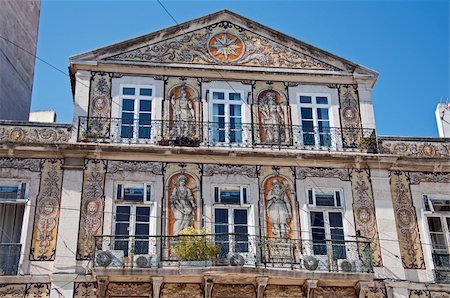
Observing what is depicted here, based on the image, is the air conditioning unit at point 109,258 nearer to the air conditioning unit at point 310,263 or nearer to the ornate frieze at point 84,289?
the ornate frieze at point 84,289

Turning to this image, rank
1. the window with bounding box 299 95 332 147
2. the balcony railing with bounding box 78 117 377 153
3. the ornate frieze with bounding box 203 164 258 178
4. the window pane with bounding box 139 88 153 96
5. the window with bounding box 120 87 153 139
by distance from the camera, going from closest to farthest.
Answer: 1. the ornate frieze with bounding box 203 164 258 178
2. the balcony railing with bounding box 78 117 377 153
3. the window with bounding box 120 87 153 139
4. the window with bounding box 299 95 332 147
5. the window pane with bounding box 139 88 153 96

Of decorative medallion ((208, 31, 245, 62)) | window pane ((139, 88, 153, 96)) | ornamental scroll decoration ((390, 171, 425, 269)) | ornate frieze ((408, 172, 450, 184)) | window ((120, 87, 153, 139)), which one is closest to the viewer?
ornamental scroll decoration ((390, 171, 425, 269))

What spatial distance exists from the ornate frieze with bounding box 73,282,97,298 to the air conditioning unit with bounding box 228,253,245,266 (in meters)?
3.19

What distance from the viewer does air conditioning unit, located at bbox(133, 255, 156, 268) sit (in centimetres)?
1606

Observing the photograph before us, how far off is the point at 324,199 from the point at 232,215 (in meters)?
2.45

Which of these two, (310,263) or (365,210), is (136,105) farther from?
(365,210)

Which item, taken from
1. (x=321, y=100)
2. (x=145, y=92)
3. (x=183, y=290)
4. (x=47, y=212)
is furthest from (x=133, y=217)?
(x=321, y=100)

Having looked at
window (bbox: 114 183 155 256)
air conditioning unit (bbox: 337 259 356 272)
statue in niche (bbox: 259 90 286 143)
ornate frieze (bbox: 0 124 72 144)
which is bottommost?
air conditioning unit (bbox: 337 259 356 272)

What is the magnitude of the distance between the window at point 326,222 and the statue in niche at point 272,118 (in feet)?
5.66

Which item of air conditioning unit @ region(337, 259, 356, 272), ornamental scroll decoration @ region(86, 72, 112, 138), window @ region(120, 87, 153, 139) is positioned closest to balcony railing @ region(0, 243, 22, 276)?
ornamental scroll decoration @ region(86, 72, 112, 138)

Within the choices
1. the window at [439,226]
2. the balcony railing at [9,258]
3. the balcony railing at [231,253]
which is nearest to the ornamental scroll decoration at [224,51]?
the window at [439,226]

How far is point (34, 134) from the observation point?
58.4 feet

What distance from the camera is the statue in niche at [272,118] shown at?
18.6 m

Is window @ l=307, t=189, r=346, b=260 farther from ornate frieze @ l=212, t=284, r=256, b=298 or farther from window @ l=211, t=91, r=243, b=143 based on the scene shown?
window @ l=211, t=91, r=243, b=143
